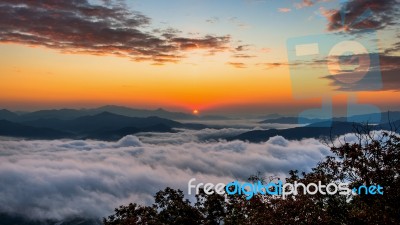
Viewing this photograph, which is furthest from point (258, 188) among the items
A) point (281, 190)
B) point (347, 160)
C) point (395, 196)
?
point (395, 196)

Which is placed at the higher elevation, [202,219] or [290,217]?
[290,217]

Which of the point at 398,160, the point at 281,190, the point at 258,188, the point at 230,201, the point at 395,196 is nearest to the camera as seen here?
the point at 395,196

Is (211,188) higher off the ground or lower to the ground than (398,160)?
lower

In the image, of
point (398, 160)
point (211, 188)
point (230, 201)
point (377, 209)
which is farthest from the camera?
point (211, 188)

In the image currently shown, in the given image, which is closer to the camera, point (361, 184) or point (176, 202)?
point (361, 184)

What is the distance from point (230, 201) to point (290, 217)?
31.0 feet

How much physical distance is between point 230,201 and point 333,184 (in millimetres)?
9154

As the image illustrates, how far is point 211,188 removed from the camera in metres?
29.1

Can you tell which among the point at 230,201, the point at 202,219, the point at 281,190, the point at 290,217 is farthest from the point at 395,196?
the point at 202,219

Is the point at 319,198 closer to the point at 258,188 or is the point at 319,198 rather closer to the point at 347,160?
the point at 347,160

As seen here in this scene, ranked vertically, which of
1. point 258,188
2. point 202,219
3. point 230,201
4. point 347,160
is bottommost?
point 202,219

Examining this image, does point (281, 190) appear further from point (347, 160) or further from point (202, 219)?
point (202, 219)

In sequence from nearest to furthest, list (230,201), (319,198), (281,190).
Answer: (319,198), (281,190), (230,201)

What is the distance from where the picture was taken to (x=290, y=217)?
17891mm
